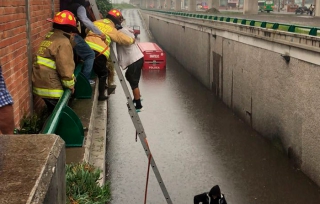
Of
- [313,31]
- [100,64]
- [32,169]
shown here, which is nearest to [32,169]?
[32,169]

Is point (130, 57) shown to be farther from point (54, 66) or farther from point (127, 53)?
point (54, 66)

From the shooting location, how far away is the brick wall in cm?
580

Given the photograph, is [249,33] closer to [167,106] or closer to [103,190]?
[167,106]

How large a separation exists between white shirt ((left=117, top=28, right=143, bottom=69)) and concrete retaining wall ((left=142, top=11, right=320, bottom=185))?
442 cm

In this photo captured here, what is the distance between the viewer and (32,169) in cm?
249

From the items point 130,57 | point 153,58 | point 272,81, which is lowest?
point 153,58

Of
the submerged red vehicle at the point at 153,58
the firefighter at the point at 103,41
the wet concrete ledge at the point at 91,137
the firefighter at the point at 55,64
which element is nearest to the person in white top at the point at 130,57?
the firefighter at the point at 103,41

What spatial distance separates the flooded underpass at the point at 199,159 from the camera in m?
10.7

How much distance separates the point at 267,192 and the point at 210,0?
58.1 meters

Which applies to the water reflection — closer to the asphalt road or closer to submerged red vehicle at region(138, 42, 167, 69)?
submerged red vehicle at region(138, 42, 167, 69)

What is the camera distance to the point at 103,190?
5.18 metres

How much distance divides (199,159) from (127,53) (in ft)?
15.9

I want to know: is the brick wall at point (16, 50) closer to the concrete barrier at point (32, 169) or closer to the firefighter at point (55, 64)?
the firefighter at point (55, 64)

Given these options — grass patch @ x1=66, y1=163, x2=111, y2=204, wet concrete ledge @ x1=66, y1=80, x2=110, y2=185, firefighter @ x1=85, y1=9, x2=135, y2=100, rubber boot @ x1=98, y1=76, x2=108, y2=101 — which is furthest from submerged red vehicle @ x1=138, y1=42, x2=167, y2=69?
grass patch @ x1=66, y1=163, x2=111, y2=204
